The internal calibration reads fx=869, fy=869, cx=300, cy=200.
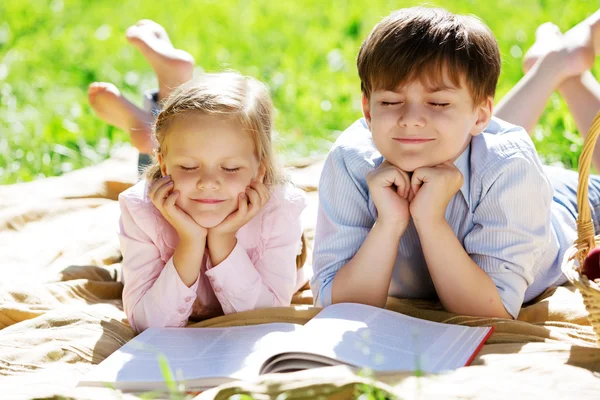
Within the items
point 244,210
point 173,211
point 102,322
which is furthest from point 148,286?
point 244,210

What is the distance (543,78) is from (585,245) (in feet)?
3.78

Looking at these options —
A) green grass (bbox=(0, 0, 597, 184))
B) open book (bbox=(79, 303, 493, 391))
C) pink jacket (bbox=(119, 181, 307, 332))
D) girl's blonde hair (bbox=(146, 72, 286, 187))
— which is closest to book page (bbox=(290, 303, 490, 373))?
open book (bbox=(79, 303, 493, 391))

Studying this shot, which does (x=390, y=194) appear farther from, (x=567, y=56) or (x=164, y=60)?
(x=164, y=60)

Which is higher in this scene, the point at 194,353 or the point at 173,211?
the point at 173,211

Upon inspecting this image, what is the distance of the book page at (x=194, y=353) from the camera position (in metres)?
2.05

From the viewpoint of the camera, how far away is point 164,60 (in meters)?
3.49

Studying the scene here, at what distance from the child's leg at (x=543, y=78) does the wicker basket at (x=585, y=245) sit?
951 millimetres

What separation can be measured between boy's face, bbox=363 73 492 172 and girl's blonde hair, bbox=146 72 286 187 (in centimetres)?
39

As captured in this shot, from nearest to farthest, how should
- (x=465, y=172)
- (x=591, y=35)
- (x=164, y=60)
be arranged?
(x=465, y=172), (x=591, y=35), (x=164, y=60)

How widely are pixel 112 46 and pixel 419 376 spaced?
4.97 metres

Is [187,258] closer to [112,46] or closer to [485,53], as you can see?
[485,53]

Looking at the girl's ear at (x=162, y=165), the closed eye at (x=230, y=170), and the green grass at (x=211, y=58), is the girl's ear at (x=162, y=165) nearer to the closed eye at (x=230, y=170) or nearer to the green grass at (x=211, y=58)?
the closed eye at (x=230, y=170)

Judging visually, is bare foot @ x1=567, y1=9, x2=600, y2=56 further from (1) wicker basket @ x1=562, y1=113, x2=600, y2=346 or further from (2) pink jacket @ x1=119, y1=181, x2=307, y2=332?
(2) pink jacket @ x1=119, y1=181, x2=307, y2=332

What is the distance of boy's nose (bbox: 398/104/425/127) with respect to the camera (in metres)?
2.23
